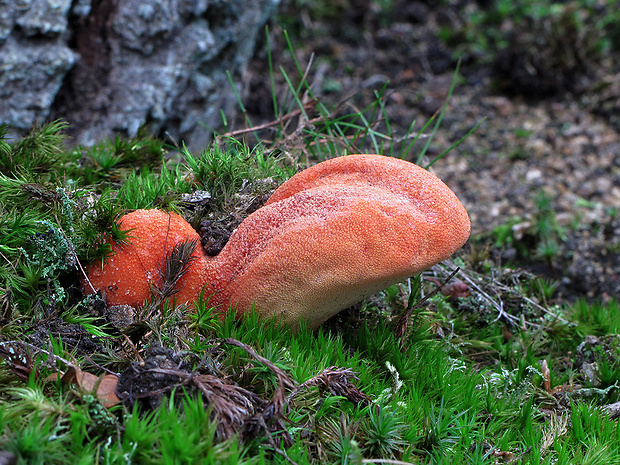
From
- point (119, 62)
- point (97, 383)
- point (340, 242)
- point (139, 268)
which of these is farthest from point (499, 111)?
point (97, 383)

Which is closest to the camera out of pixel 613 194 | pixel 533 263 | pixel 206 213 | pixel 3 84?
pixel 206 213

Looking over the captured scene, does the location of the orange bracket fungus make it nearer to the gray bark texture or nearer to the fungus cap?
the fungus cap

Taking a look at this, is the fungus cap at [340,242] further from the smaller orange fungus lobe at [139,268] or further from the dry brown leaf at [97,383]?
the dry brown leaf at [97,383]

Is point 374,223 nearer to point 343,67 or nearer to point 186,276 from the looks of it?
point 186,276

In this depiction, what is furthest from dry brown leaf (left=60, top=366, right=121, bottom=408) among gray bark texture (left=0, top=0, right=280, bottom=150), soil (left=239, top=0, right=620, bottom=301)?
soil (left=239, top=0, right=620, bottom=301)

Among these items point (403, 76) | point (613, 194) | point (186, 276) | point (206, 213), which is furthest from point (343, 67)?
point (186, 276)

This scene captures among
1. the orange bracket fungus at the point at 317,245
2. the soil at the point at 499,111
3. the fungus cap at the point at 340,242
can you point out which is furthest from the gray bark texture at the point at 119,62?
the fungus cap at the point at 340,242
